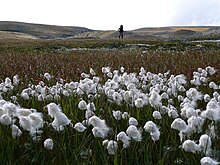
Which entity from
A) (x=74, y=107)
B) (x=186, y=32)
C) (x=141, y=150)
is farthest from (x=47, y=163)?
(x=186, y=32)

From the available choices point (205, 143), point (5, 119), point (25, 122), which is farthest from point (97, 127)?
point (205, 143)

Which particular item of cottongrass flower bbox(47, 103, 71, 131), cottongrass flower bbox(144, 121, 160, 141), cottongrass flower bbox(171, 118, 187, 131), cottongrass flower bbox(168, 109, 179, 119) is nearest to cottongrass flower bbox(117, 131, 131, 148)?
cottongrass flower bbox(144, 121, 160, 141)

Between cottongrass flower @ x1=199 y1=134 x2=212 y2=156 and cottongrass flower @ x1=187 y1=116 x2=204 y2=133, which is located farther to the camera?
cottongrass flower @ x1=187 y1=116 x2=204 y2=133

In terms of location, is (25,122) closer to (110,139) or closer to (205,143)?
(110,139)

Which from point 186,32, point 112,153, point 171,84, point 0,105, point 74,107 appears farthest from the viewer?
point 186,32

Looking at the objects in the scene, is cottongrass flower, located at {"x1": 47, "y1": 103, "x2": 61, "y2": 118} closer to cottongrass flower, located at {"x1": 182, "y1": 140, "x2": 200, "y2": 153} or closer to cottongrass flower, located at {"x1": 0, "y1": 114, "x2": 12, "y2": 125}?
cottongrass flower, located at {"x1": 0, "y1": 114, "x2": 12, "y2": 125}

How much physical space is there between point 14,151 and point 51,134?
1.82 feet

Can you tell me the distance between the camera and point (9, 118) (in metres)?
3.46

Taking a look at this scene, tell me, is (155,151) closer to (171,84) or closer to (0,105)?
(0,105)

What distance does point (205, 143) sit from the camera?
3018 mm

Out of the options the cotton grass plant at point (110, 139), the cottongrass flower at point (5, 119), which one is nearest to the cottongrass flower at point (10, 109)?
the cotton grass plant at point (110, 139)

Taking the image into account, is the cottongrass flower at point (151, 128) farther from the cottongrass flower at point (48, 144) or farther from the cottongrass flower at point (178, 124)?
the cottongrass flower at point (48, 144)

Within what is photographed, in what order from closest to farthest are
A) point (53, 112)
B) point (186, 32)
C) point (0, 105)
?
point (53, 112), point (0, 105), point (186, 32)

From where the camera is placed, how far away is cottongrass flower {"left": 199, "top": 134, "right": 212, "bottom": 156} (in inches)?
118
